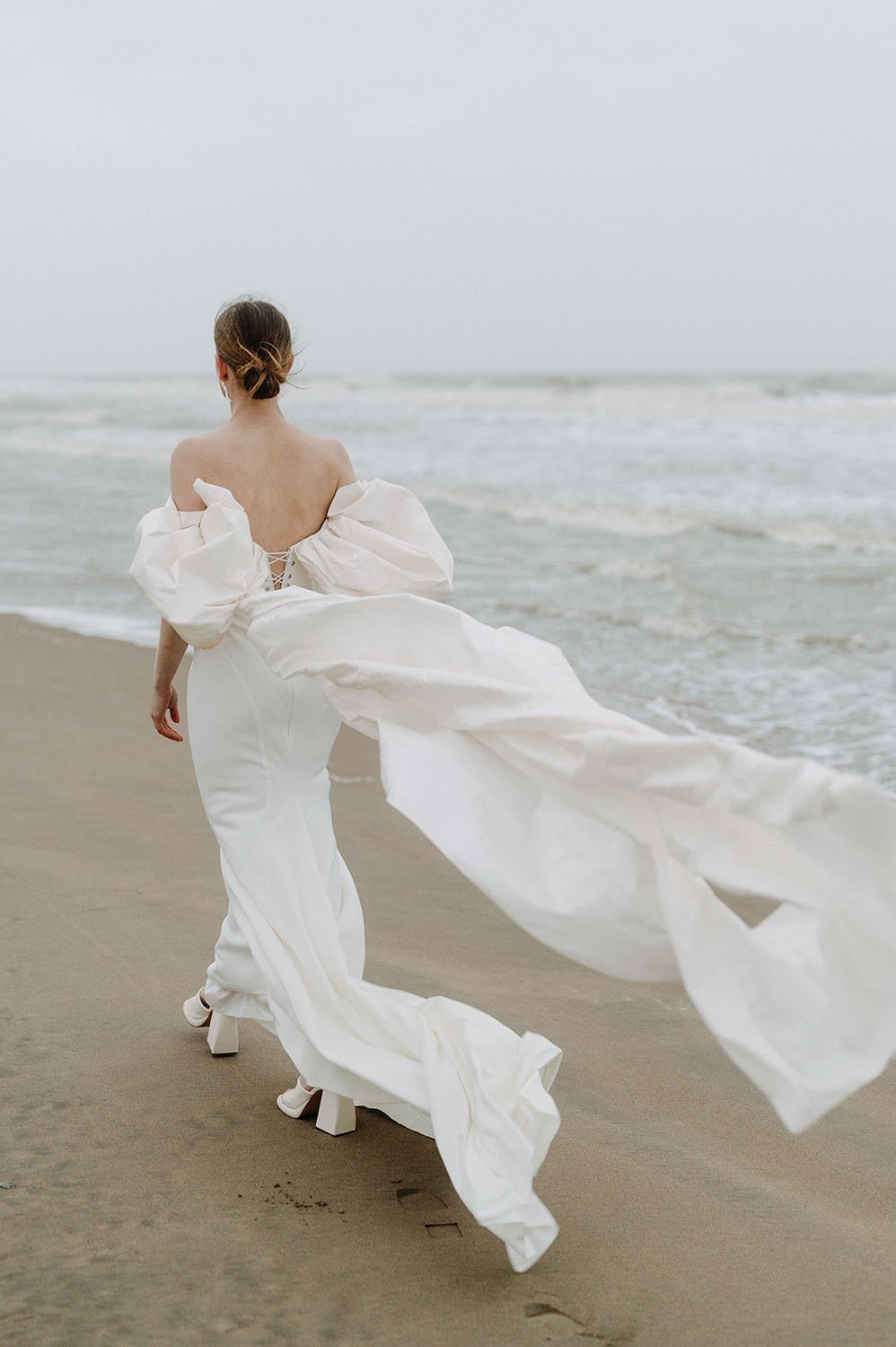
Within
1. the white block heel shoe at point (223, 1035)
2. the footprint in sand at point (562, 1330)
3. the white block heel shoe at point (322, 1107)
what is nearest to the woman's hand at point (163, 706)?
the white block heel shoe at point (223, 1035)

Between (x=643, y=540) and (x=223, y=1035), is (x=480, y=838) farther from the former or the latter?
(x=643, y=540)

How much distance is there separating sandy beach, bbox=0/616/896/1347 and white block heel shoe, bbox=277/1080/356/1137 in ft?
0.10

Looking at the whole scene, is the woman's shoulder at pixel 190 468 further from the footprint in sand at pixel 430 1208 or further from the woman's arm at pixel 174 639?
the footprint in sand at pixel 430 1208

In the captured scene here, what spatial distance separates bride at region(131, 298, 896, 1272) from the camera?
7.91 ft

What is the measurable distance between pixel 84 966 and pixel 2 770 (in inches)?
89.3

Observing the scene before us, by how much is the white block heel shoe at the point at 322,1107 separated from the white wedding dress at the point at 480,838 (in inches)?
5.3

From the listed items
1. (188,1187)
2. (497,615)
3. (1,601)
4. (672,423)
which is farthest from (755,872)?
(672,423)

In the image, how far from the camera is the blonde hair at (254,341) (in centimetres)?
345

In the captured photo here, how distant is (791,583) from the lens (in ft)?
42.2

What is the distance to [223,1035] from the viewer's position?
12.3ft

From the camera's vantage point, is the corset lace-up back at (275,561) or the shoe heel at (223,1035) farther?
the shoe heel at (223,1035)

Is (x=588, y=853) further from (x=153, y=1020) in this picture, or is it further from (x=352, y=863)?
(x=352, y=863)

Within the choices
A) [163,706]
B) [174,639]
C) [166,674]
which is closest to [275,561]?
[174,639]

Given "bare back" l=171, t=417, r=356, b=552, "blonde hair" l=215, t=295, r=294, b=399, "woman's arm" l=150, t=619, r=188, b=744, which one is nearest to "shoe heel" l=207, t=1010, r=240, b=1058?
"woman's arm" l=150, t=619, r=188, b=744
